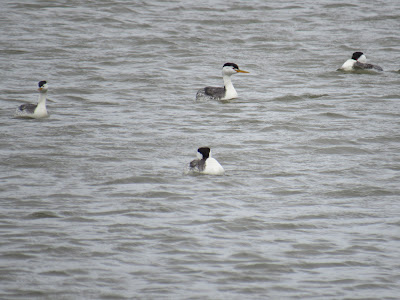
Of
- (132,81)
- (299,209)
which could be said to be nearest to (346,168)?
(299,209)

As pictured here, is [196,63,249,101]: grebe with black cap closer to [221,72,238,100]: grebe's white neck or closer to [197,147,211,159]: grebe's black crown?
[221,72,238,100]: grebe's white neck

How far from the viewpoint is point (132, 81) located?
20797 millimetres

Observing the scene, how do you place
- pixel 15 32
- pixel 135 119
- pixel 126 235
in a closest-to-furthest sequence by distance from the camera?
pixel 126 235 < pixel 135 119 < pixel 15 32

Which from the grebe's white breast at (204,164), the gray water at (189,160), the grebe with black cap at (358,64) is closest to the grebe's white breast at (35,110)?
the gray water at (189,160)

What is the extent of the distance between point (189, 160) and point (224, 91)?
5.72 m

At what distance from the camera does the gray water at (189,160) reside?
8742mm

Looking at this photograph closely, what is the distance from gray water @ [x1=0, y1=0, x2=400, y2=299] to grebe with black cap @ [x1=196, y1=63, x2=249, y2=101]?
21 centimetres

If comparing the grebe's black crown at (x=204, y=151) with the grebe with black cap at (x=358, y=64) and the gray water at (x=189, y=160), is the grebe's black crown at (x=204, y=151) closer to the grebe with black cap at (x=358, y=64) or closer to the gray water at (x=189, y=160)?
the gray water at (x=189, y=160)

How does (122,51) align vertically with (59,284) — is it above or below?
above

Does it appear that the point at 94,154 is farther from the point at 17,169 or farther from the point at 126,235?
the point at 126,235

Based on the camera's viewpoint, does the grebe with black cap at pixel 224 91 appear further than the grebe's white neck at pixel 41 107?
Yes

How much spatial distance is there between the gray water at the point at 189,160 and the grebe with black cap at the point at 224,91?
0.68 ft

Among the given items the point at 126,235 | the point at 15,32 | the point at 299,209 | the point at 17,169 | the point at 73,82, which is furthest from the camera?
the point at 15,32

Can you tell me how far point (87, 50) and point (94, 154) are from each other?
11.2 metres
